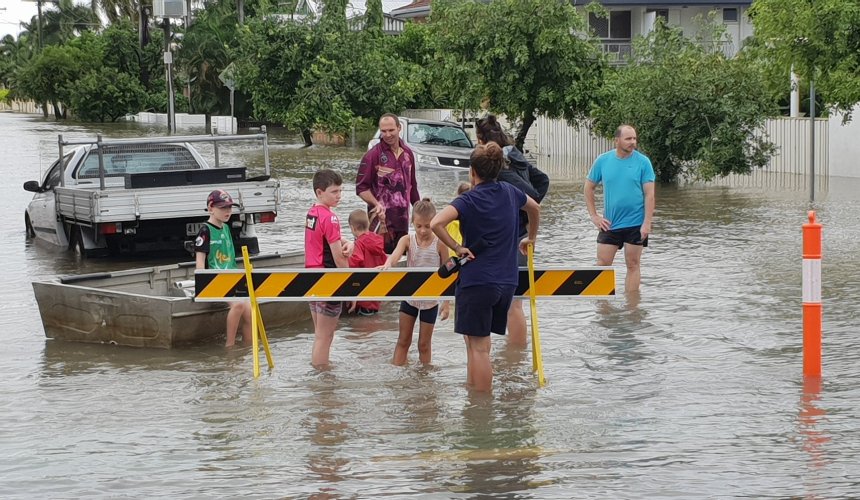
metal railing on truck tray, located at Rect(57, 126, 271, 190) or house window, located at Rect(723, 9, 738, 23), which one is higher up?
house window, located at Rect(723, 9, 738, 23)

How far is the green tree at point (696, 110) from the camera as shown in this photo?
24922 mm

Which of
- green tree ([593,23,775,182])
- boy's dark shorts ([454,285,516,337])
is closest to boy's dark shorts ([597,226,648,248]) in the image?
boy's dark shorts ([454,285,516,337])

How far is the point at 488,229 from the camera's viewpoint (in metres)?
7.76

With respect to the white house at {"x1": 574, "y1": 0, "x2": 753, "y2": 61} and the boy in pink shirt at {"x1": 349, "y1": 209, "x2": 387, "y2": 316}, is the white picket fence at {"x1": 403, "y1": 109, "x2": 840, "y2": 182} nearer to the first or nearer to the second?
the white house at {"x1": 574, "y1": 0, "x2": 753, "y2": 61}

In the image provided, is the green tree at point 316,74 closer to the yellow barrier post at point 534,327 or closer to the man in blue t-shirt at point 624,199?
the man in blue t-shirt at point 624,199

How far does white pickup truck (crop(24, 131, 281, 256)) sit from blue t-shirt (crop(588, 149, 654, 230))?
15.7 feet

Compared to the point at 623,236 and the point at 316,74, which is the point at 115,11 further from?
the point at 623,236

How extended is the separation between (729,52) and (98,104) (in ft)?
145

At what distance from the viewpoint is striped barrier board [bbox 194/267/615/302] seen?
28.1 ft

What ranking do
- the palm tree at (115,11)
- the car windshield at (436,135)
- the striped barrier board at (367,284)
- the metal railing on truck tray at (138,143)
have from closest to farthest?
the striped barrier board at (367,284) < the metal railing on truck tray at (138,143) < the car windshield at (436,135) < the palm tree at (115,11)

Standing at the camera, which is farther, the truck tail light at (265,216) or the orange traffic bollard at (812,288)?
the truck tail light at (265,216)

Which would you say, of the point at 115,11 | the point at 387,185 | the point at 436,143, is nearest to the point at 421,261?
the point at 387,185


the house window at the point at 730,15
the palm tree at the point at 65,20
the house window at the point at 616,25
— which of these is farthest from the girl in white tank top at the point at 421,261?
the palm tree at the point at 65,20

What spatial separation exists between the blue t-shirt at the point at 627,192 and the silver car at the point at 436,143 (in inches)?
545
